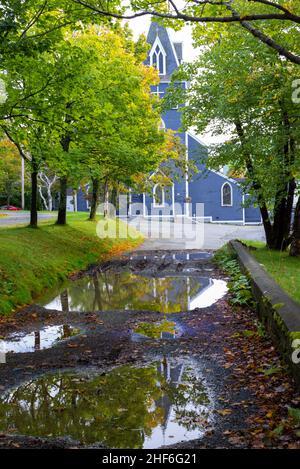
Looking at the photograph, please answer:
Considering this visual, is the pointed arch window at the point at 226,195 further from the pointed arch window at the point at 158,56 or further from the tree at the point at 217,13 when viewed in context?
the tree at the point at 217,13

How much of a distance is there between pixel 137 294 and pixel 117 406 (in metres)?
7.62

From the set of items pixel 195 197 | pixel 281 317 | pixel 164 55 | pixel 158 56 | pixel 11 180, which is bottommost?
pixel 281 317

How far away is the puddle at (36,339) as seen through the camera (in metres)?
7.94

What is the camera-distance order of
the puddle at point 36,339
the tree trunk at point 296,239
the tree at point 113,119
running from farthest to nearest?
the tree trunk at point 296,239
the tree at point 113,119
the puddle at point 36,339

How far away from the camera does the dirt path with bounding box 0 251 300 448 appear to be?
15.0ft

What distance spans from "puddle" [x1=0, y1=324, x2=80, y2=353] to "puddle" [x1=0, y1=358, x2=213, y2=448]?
158 centimetres

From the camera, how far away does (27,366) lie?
6.95 metres

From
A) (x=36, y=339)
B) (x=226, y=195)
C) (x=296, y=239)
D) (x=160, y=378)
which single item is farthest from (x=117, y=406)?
(x=226, y=195)

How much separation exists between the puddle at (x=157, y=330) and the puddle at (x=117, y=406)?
1.62 m

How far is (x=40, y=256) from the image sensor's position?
15773 mm

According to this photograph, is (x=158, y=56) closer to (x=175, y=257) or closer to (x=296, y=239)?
(x=175, y=257)

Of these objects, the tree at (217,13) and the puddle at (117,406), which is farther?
the tree at (217,13)

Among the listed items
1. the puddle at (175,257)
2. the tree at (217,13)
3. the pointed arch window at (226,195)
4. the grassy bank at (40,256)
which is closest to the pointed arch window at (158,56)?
the pointed arch window at (226,195)

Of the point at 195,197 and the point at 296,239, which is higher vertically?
the point at 195,197
